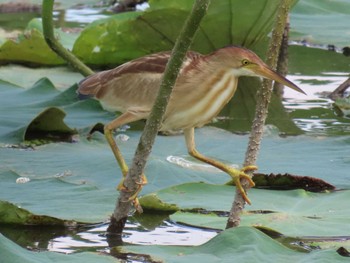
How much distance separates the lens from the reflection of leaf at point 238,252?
234 cm

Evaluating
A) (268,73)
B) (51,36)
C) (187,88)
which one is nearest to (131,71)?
(187,88)

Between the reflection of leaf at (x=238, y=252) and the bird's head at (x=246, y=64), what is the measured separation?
0.48 meters

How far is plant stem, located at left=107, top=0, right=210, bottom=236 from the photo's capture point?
2322 millimetres

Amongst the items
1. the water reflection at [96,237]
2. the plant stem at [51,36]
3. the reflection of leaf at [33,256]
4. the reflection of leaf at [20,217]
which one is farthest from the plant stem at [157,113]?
the plant stem at [51,36]

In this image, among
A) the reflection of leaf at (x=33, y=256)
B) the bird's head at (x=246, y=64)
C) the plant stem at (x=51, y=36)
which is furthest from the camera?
the plant stem at (x=51, y=36)

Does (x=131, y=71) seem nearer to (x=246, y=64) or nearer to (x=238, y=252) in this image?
(x=246, y=64)

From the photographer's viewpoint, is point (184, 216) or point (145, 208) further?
point (145, 208)

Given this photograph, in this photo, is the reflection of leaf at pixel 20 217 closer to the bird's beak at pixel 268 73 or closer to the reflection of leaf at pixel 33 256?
the reflection of leaf at pixel 33 256

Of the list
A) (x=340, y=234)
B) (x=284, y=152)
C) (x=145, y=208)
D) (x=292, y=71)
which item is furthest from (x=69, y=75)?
(x=340, y=234)

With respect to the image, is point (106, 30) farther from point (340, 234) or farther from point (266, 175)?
point (340, 234)

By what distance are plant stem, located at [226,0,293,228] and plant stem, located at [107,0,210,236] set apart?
0.94 feet

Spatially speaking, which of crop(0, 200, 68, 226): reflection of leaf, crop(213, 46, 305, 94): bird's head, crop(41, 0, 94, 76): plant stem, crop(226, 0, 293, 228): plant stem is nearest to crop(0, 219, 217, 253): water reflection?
crop(0, 200, 68, 226): reflection of leaf

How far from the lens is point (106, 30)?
16.4 feet

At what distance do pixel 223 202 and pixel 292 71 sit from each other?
2.55 meters
